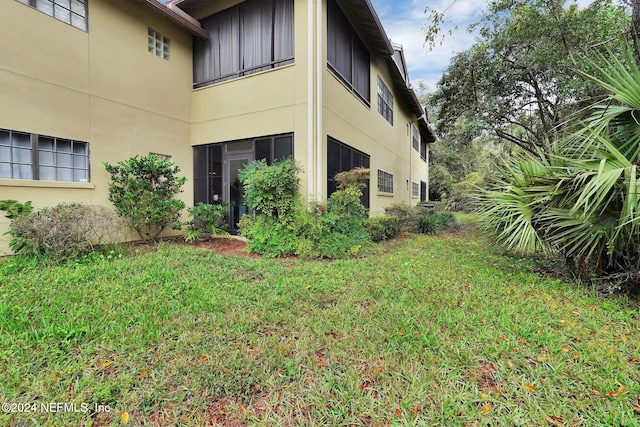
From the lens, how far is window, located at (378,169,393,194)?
11422mm

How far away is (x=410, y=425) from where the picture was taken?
178cm

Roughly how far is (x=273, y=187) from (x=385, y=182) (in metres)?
7.14

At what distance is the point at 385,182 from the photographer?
39.8 feet

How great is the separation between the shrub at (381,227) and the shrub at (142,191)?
210 inches

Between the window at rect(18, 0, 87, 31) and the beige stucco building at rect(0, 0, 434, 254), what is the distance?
0.8 inches

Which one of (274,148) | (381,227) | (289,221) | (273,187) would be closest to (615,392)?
(289,221)

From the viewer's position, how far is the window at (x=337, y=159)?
746 centimetres

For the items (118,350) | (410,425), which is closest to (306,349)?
(410,425)

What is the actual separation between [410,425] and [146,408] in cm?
182

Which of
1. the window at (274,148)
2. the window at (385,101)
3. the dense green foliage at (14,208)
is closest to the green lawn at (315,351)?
the dense green foliage at (14,208)

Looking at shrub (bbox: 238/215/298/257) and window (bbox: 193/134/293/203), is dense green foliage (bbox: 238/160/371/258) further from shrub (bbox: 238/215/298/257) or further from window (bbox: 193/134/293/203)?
window (bbox: 193/134/293/203)

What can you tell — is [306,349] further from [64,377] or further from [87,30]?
[87,30]

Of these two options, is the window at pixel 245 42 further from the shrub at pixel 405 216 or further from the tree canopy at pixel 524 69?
the shrub at pixel 405 216

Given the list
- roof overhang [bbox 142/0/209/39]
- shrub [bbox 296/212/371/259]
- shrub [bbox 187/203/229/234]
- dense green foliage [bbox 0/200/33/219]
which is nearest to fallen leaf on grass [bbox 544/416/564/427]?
shrub [bbox 296/212/371/259]
